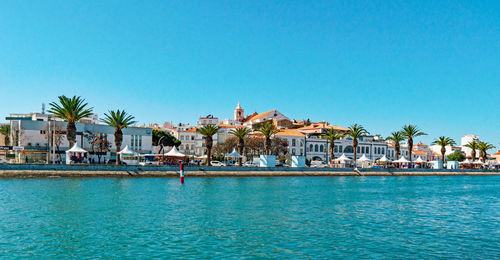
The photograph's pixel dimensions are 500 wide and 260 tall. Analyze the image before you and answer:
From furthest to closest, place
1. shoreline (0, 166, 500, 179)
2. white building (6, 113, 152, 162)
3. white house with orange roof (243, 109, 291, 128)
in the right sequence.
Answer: white house with orange roof (243, 109, 291, 128) < white building (6, 113, 152, 162) < shoreline (0, 166, 500, 179)

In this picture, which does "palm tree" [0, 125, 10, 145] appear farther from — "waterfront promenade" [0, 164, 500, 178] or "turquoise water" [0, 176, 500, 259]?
"turquoise water" [0, 176, 500, 259]

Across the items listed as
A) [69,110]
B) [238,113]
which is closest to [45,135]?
[69,110]

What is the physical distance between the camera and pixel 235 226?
24016mm

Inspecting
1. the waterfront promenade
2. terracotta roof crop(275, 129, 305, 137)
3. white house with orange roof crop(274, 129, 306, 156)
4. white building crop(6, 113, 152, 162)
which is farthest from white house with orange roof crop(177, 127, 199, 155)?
the waterfront promenade

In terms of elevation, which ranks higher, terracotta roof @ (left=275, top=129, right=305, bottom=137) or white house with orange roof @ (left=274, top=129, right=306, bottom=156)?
terracotta roof @ (left=275, top=129, right=305, bottom=137)

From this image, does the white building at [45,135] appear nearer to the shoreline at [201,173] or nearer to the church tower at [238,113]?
the shoreline at [201,173]

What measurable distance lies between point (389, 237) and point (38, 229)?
57.1 feet

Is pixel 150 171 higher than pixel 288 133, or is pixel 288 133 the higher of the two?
pixel 288 133

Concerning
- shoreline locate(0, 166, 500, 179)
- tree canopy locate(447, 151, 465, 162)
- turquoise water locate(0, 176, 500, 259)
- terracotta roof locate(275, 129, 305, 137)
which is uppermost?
terracotta roof locate(275, 129, 305, 137)

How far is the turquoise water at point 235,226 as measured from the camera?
18.4 meters

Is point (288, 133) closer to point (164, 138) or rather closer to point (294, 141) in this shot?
point (294, 141)

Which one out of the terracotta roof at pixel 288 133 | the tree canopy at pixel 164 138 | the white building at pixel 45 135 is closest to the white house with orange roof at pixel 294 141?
the terracotta roof at pixel 288 133

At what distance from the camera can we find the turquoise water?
18.4 metres

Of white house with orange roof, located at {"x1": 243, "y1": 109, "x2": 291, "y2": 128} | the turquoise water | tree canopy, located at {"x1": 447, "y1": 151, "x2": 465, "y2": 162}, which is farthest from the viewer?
tree canopy, located at {"x1": 447, "y1": 151, "x2": 465, "y2": 162}
